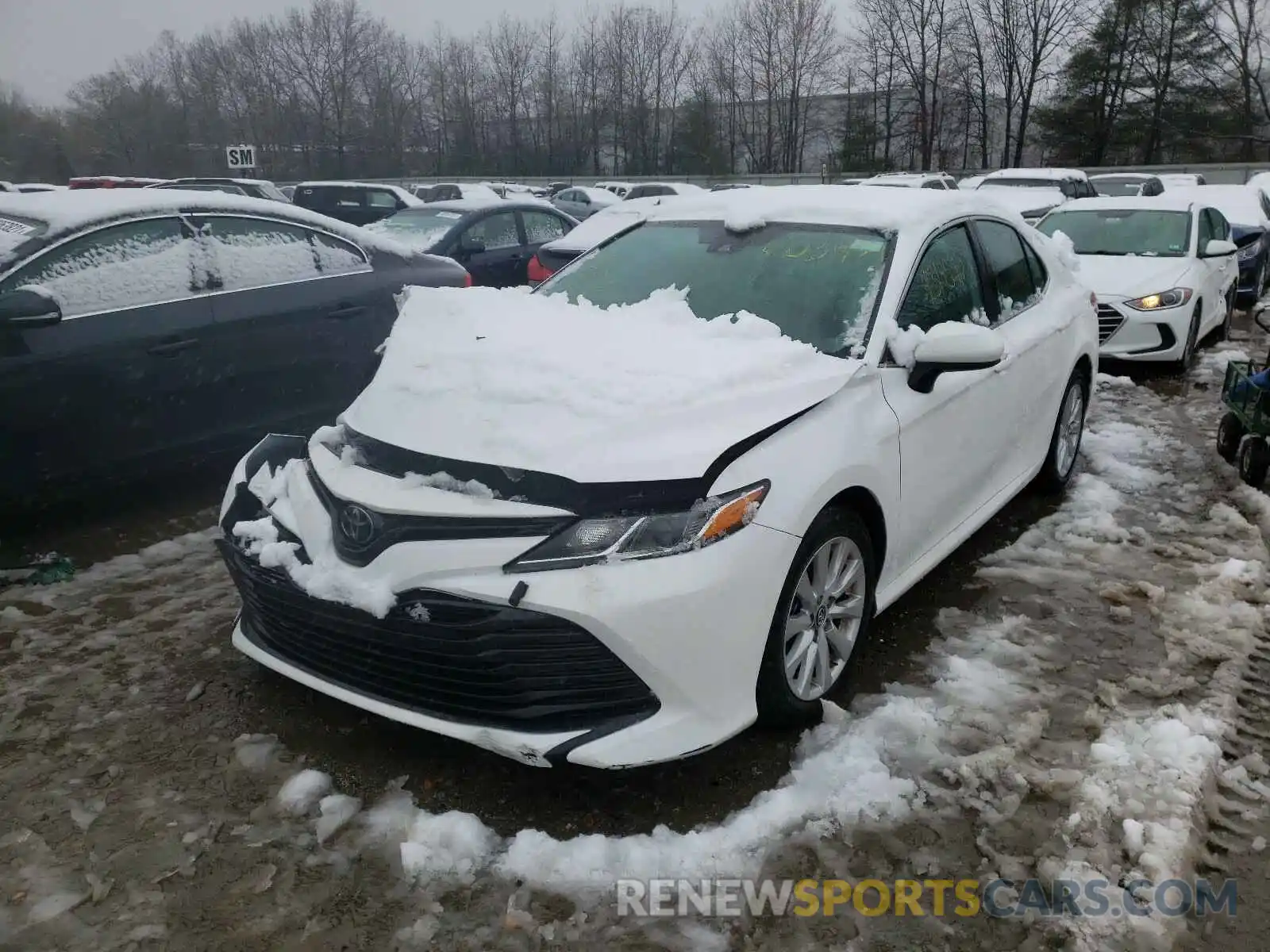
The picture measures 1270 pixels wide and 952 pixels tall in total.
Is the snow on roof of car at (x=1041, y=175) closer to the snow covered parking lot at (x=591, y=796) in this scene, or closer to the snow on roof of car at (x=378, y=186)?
the snow on roof of car at (x=378, y=186)

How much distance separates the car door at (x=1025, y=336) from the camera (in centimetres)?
421

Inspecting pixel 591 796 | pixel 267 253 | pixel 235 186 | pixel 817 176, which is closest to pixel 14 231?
pixel 267 253

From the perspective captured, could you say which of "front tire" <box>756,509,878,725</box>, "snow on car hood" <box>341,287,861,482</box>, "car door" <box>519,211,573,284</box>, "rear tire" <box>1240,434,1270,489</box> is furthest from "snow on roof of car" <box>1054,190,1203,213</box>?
"front tire" <box>756,509,878,725</box>

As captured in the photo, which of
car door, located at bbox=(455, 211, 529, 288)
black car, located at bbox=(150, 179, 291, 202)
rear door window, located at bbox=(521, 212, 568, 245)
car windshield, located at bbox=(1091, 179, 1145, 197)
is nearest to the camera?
car door, located at bbox=(455, 211, 529, 288)

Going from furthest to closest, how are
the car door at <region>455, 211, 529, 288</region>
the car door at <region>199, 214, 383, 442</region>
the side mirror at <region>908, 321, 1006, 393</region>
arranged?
the car door at <region>455, 211, 529, 288</region> → the car door at <region>199, 214, 383, 442</region> → the side mirror at <region>908, 321, 1006, 393</region>

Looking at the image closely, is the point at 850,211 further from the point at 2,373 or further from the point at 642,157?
the point at 642,157

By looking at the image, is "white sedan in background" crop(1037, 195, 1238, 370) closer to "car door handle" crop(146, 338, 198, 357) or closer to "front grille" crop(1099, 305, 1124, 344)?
"front grille" crop(1099, 305, 1124, 344)

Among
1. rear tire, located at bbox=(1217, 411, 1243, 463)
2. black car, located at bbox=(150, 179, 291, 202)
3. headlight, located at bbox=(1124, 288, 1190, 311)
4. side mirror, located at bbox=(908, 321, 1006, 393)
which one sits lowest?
rear tire, located at bbox=(1217, 411, 1243, 463)

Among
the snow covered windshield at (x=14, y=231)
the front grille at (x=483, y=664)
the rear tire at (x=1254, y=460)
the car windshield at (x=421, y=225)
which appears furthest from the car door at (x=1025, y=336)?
the car windshield at (x=421, y=225)

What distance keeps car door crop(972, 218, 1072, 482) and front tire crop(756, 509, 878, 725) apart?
1.37 m

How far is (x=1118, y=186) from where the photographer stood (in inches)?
953

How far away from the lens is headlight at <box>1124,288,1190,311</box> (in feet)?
26.6

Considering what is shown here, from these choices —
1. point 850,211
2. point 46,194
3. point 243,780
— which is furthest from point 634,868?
point 46,194

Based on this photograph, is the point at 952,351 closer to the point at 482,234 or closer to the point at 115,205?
the point at 115,205
